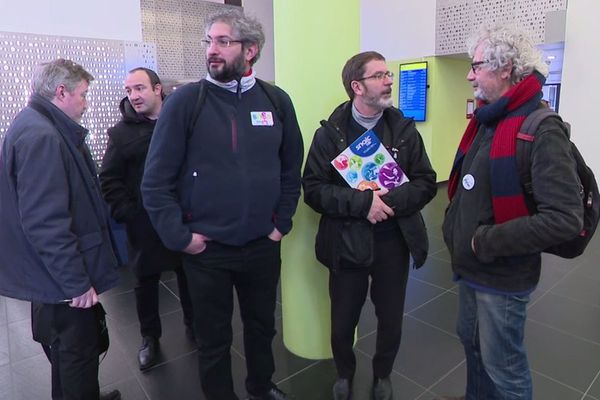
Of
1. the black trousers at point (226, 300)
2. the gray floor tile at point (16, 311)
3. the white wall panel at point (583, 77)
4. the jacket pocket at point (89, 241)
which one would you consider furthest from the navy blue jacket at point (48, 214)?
the white wall panel at point (583, 77)

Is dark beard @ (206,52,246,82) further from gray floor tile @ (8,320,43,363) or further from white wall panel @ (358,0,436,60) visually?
white wall panel @ (358,0,436,60)

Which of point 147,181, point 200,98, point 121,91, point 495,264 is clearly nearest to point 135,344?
point 147,181

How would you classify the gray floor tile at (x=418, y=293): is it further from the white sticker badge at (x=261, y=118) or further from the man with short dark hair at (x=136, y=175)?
the white sticker badge at (x=261, y=118)

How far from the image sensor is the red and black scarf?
4.38 feet

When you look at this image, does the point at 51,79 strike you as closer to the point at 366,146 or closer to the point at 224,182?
the point at 224,182

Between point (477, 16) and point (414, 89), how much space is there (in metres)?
1.40

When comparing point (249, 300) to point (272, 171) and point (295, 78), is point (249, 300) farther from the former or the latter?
point (295, 78)

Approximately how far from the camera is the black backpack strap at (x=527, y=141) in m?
1.30

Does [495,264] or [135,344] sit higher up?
[495,264]

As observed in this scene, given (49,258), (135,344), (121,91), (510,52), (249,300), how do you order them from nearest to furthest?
(510,52), (49,258), (249,300), (135,344), (121,91)

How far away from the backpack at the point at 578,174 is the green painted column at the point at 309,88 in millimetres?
1092

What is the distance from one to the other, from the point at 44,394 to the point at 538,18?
19.8 feet

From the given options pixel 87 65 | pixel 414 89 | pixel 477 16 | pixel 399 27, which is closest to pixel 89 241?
pixel 87 65

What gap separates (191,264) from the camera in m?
1.72
